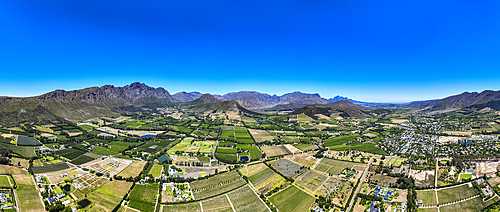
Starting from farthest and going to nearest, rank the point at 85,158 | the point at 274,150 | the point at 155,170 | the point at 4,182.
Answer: the point at 274,150
the point at 85,158
the point at 155,170
the point at 4,182

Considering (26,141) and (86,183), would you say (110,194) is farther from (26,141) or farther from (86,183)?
(26,141)

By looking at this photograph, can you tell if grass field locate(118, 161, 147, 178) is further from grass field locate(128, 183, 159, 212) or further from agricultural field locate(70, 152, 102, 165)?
agricultural field locate(70, 152, 102, 165)

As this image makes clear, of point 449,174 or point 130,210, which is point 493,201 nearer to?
point 449,174

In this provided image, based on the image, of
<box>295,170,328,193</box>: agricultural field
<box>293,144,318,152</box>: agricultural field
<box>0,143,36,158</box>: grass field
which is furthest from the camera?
<box>293,144,318,152</box>: agricultural field

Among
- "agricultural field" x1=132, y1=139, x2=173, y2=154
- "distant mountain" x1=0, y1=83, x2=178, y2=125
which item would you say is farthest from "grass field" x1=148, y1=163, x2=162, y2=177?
"distant mountain" x1=0, y1=83, x2=178, y2=125

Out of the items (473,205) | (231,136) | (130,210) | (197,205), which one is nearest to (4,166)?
(130,210)

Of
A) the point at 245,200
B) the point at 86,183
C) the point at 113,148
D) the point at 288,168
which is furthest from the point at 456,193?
the point at 113,148
